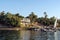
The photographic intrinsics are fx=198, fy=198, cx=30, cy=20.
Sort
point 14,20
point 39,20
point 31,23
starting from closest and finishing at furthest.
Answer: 1. point 14,20
2. point 31,23
3. point 39,20

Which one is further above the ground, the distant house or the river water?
the distant house

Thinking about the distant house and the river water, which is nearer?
the river water

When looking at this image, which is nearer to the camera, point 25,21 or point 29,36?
point 29,36

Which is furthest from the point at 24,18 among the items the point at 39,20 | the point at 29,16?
the point at 39,20

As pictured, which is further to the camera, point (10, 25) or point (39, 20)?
point (39, 20)

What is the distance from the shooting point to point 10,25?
4478 inches

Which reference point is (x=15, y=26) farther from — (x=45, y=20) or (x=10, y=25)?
(x=45, y=20)

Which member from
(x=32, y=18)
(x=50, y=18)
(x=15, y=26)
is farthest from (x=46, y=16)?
(x=15, y=26)

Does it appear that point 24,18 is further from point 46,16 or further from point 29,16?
point 46,16

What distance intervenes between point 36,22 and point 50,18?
33.6 feet

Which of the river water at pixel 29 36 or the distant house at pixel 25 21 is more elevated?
the distant house at pixel 25 21

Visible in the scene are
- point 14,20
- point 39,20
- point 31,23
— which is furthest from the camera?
point 39,20

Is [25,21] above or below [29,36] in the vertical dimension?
above

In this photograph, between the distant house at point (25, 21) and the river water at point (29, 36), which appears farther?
the distant house at point (25, 21)
